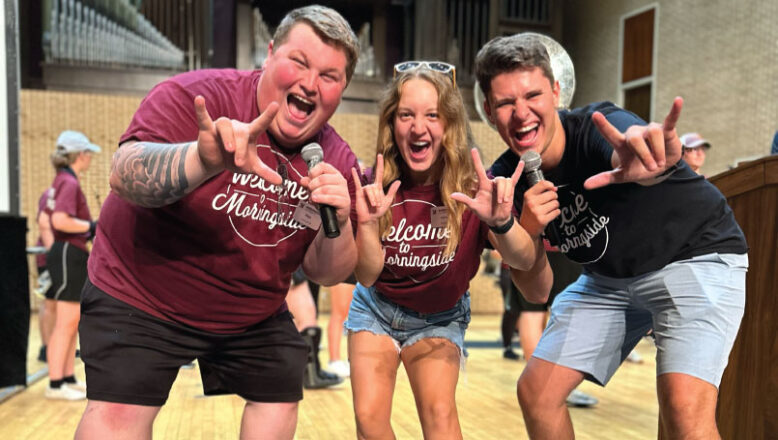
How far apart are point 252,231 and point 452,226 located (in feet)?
2.34

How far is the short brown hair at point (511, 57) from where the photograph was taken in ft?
6.72

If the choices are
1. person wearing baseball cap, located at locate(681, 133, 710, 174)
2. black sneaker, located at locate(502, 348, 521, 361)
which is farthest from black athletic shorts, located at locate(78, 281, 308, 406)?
black sneaker, located at locate(502, 348, 521, 361)

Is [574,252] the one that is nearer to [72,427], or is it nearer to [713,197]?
[713,197]

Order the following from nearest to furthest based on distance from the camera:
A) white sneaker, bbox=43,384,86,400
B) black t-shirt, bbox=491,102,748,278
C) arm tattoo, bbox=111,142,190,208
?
arm tattoo, bbox=111,142,190,208 → black t-shirt, bbox=491,102,748,278 → white sneaker, bbox=43,384,86,400

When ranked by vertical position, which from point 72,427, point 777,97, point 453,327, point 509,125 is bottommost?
point 72,427

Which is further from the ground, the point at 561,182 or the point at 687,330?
the point at 561,182

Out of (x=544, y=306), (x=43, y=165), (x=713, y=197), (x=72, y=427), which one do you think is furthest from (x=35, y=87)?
(x=713, y=197)

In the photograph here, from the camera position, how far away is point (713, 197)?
6.68 ft

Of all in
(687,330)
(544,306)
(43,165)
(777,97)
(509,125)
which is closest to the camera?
(687,330)

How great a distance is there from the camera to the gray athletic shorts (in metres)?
1.93

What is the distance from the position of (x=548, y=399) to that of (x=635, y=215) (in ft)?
2.19

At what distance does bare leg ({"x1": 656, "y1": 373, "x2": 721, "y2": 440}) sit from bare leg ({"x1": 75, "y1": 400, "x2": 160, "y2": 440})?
4.88ft

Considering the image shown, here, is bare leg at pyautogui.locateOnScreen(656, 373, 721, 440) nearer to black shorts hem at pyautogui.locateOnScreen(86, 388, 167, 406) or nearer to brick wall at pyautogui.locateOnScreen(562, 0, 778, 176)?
black shorts hem at pyautogui.locateOnScreen(86, 388, 167, 406)

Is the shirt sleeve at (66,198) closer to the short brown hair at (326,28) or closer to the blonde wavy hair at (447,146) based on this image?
the blonde wavy hair at (447,146)
